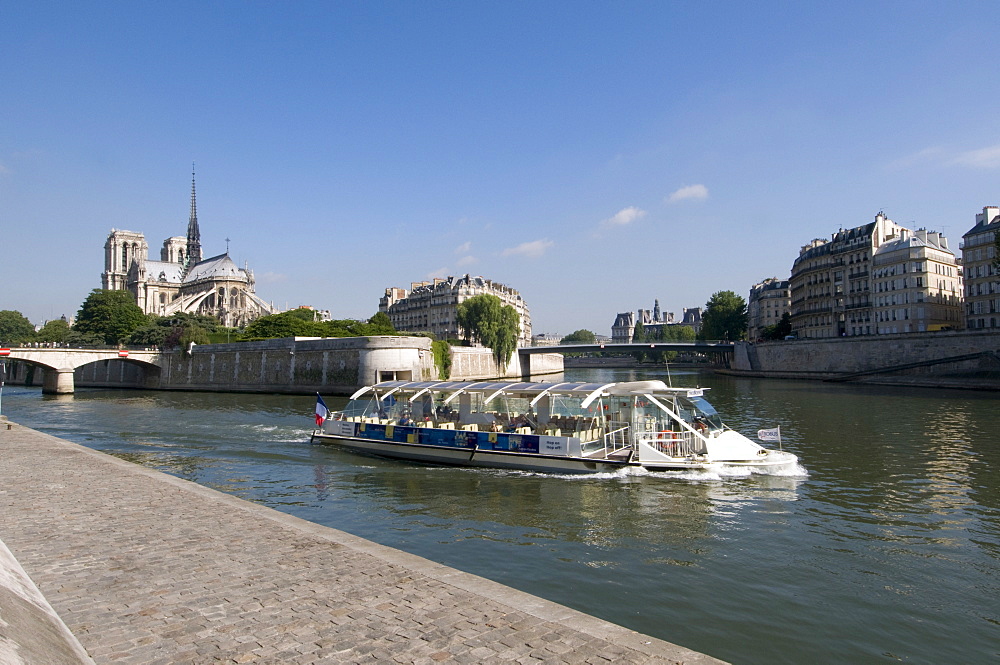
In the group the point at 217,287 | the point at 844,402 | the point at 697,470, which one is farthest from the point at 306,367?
the point at 217,287

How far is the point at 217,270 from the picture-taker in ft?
522

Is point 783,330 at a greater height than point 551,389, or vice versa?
point 783,330

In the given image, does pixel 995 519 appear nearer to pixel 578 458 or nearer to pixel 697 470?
pixel 697 470

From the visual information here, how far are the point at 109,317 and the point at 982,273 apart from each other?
396 feet

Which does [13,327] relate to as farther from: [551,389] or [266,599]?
[266,599]

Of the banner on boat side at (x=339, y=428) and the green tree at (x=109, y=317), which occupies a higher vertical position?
the green tree at (x=109, y=317)

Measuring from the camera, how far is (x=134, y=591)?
8.33m

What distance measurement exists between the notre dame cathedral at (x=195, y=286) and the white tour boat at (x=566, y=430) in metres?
110

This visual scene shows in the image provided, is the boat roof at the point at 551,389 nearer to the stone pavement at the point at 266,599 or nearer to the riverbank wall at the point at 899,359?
the stone pavement at the point at 266,599

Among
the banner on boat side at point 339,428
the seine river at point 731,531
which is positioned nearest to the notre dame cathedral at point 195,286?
the banner on boat side at point 339,428

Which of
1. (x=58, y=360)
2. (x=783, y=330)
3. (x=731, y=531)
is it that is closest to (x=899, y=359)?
(x=783, y=330)

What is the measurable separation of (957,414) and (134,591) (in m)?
40.3

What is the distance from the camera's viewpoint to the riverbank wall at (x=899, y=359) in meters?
56.9

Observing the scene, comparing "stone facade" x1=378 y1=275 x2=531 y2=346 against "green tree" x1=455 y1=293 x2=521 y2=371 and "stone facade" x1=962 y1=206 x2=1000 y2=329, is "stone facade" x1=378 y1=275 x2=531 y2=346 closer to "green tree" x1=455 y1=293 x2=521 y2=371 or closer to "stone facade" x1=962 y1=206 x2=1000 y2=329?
"green tree" x1=455 y1=293 x2=521 y2=371
